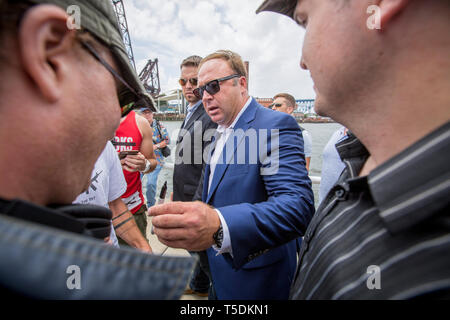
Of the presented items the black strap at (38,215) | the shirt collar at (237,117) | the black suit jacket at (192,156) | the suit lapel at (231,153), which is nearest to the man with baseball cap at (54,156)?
the black strap at (38,215)

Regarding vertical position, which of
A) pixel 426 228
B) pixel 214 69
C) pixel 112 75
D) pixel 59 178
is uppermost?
pixel 214 69

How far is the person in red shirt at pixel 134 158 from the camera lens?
8.82 ft

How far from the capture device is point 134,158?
271 centimetres

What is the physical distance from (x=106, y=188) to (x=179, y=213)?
3.37ft

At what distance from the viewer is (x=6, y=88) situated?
46 centimetres

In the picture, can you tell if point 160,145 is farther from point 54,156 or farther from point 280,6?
point 54,156

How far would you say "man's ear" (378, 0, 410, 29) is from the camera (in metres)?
0.59

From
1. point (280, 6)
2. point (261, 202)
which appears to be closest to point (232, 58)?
point (280, 6)

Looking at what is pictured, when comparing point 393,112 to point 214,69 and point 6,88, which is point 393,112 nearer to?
point 6,88

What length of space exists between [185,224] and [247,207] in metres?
0.36

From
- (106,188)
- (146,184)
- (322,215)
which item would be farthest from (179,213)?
(146,184)

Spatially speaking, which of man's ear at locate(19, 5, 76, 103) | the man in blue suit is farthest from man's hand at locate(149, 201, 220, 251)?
man's ear at locate(19, 5, 76, 103)

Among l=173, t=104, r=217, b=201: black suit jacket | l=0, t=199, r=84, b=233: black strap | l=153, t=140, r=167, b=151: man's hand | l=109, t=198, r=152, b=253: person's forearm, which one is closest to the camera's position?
l=0, t=199, r=84, b=233: black strap

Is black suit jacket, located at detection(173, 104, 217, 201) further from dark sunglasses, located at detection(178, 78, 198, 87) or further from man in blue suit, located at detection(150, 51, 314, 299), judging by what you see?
dark sunglasses, located at detection(178, 78, 198, 87)
